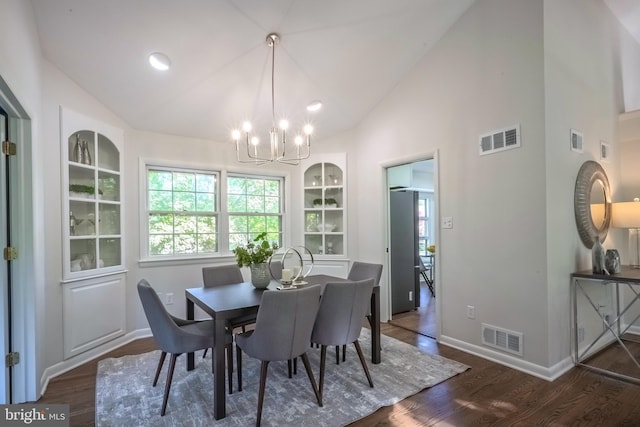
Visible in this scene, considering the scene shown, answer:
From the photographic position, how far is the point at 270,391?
2.42 metres

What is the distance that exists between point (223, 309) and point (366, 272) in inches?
63.7

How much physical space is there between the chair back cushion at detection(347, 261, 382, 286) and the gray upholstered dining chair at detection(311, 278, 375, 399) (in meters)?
0.74

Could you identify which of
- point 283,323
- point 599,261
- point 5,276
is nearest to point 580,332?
point 599,261

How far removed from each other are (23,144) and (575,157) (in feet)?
14.8

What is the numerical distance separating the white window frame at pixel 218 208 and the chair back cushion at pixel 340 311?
227 centimetres

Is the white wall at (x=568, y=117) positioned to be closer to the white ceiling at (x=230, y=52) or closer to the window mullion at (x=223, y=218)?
the white ceiling at (x=230, y=52)

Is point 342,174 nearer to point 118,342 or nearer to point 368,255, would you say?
point 368,255

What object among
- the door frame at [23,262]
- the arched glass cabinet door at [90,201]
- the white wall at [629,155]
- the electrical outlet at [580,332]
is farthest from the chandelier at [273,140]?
the white wall at [629,155]

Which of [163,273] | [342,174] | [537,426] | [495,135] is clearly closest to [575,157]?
[495,135]

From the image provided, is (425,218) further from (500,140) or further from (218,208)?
(218,208)

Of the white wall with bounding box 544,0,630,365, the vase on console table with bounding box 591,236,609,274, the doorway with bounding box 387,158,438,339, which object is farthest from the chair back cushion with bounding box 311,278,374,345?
the vase on console table with bounding box 591,236,609,274

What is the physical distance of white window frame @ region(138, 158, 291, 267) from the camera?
3.72 m

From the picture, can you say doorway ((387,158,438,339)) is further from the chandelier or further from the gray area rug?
the chandelier

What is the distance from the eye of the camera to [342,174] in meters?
4.64
